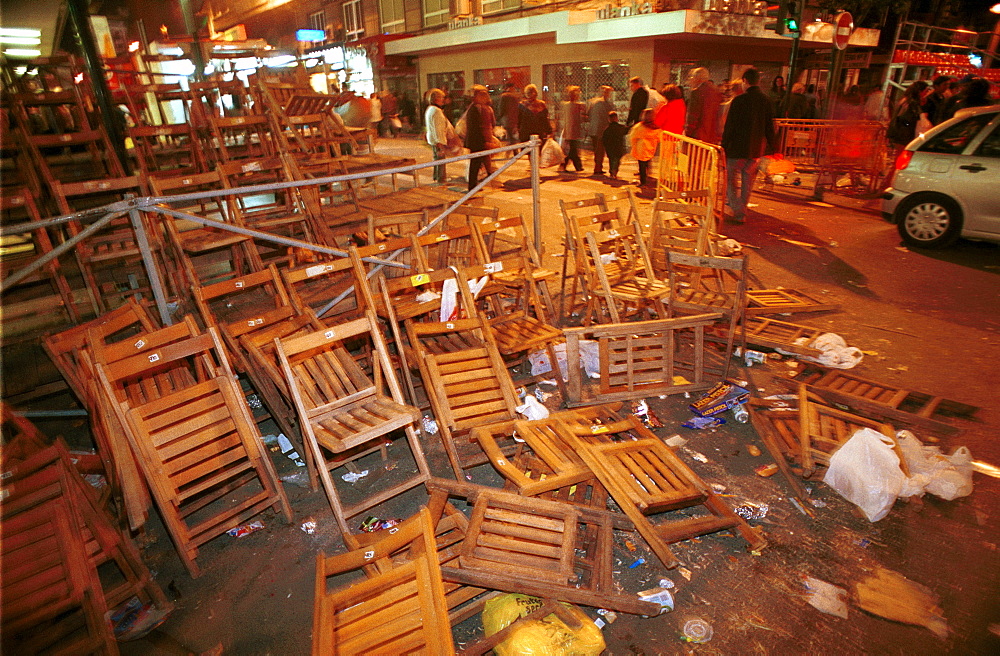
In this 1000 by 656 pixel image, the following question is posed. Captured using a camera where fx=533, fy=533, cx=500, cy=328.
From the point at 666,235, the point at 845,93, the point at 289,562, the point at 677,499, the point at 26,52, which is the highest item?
the point at 26,52

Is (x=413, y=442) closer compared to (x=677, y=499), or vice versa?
(x=677, y=499)

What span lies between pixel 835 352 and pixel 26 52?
57.7 feet

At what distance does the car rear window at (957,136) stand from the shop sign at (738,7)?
8904 mm

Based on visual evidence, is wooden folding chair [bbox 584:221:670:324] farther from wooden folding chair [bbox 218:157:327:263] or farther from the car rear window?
the car rear window

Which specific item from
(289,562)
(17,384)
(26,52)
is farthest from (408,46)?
(289,562)

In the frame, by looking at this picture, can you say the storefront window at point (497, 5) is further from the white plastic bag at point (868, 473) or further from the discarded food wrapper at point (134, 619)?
the discarded food wrapper at point (134, 619)

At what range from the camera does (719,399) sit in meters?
4.26

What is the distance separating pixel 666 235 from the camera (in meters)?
6.43

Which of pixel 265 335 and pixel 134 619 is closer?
pixel 134 619

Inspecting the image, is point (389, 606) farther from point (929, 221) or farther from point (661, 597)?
point (929, 221)

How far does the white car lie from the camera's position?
260 inches

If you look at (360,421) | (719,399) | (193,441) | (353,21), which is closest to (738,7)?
(719,399)

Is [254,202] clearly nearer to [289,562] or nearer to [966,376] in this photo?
[289,562]

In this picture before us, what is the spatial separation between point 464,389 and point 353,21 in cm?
3025
